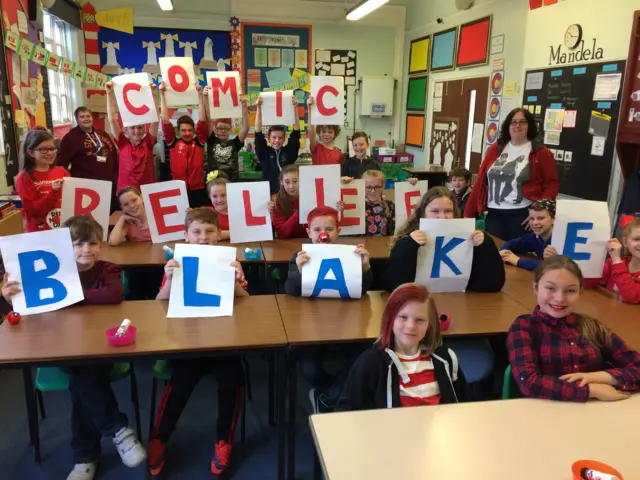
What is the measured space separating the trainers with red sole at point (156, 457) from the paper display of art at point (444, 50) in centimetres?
544

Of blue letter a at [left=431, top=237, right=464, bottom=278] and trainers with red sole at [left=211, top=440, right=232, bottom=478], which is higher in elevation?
blue letter a at [left=431, top=237, right=464, bottom=278]

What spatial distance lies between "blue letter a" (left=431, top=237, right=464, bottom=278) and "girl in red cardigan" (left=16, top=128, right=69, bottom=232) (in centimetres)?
212

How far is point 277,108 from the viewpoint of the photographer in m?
3.75

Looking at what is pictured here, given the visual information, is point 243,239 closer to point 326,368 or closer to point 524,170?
point 326,368

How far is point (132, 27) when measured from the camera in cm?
678

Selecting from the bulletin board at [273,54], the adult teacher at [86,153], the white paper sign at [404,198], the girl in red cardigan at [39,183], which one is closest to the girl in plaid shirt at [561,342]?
the white paper sign at [404,198]

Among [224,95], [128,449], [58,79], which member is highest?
[58,79]

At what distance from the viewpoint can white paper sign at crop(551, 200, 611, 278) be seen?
2.38 m

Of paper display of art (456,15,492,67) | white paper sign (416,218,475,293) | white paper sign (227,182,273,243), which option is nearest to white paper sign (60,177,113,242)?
white paper sign (227,182,273,243)

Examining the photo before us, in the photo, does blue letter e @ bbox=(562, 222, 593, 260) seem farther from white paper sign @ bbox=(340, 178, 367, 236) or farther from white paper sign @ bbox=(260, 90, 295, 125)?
white paper sign @ bbox=(260, 90, 295, 125)

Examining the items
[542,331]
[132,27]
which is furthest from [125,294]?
[132,27]

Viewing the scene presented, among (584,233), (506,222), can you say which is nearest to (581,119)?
(506,222)

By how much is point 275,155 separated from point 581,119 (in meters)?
2.44

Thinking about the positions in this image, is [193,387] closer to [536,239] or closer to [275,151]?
[536,239]
